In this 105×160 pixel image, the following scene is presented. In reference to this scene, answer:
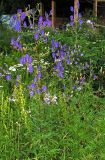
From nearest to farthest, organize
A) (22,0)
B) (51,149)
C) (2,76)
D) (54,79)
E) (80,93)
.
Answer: (51,149), (80,93), (54,79), (2,76), (22,0)

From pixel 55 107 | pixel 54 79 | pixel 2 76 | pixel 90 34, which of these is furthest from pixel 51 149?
pixel 90 34

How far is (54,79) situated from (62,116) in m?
1.18

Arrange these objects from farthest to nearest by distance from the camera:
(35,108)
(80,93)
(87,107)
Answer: (80,93), (87,107), (35,108)

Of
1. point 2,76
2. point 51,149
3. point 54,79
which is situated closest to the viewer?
point 51,149

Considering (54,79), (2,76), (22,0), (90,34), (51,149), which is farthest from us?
(22,0)

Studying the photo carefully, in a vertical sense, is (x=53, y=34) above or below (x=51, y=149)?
above

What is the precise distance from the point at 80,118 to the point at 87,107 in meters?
0.38

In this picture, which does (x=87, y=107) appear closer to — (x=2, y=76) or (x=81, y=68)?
(x=81, y=68)

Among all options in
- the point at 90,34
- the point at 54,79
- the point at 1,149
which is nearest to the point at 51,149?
the point at 1,149

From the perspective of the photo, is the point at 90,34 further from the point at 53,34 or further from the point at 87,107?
the point at 87,107

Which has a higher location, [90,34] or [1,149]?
[90,34]

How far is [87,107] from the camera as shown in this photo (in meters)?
4.83

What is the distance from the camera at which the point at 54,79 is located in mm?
5648

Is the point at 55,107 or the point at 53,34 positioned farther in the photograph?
the point at 53,34
